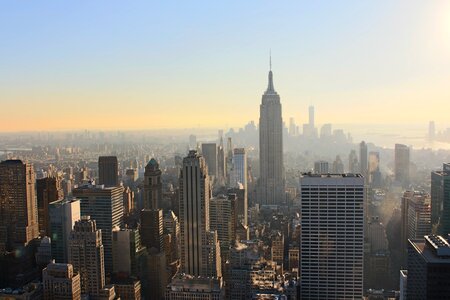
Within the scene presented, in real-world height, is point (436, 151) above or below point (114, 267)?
above

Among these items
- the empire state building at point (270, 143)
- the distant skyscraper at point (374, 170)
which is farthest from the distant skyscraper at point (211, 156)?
the distant skyscraper at point (374, 170)

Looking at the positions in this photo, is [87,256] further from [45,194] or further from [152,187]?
[152,187]

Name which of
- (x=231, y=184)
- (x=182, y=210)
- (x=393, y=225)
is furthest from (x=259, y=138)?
(x=182, y=210)

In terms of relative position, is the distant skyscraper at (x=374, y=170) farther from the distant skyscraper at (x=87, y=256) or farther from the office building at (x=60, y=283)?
the office building at (x=60, y=283)

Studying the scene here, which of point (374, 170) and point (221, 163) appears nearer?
point (374, 170)

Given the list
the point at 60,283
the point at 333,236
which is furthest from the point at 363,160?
the point at 60,283

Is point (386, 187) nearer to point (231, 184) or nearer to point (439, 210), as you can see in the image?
point (439, 210)

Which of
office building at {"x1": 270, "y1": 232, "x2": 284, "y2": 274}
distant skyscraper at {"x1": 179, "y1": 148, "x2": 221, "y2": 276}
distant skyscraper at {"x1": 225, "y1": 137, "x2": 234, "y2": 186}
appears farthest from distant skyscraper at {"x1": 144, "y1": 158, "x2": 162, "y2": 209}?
distant skyscraper at {"x1": 225, "y1": 137, "x2": 234, "y2": 186}
